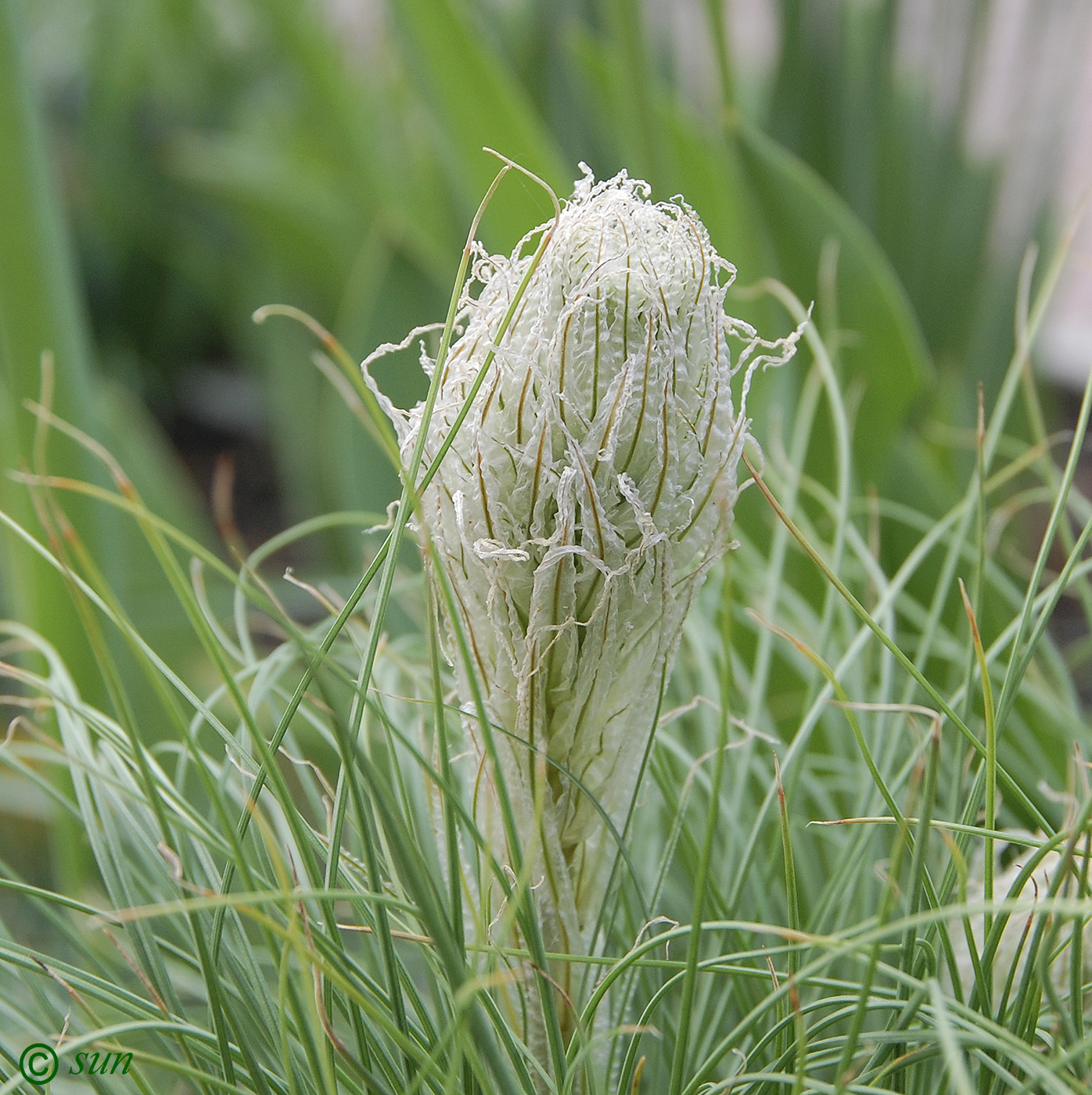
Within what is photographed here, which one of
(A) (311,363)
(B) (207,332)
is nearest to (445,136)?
(A) (311,363)

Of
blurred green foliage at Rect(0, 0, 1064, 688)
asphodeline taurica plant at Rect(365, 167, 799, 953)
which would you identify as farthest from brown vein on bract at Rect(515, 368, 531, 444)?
blurred green foliage at Rect(0, 0, 1064, 688)

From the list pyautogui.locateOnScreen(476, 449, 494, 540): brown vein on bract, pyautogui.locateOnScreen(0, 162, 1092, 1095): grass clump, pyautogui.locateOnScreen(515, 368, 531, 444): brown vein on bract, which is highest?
pyautogui.locateOnScreen(515, 368, 531, 444): brown vein on bract

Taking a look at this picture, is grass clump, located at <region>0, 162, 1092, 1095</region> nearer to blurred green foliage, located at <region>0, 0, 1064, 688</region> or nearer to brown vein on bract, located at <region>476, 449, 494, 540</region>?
brown vein on bract, located at <region>476, 449, 494, 540</region>

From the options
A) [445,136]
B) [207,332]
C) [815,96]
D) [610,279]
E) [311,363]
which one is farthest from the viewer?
[207,332]

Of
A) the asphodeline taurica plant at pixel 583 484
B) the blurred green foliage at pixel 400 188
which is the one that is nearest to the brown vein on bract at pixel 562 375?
the asphodeline taurica plant at pixel 583 484

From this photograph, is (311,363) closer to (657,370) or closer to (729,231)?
(729,231)

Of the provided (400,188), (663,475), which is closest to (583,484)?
(663,475)
